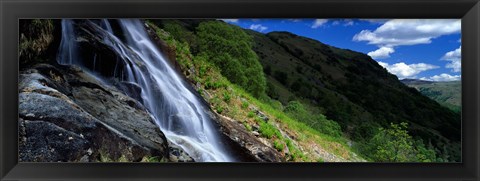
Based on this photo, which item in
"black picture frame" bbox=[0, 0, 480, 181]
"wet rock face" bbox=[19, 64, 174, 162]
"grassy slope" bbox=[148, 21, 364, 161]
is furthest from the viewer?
"grassy slope" bbox=[148, 21, 364, 161]

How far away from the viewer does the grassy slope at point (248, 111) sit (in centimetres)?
548

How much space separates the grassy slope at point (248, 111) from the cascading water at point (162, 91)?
0.50ft

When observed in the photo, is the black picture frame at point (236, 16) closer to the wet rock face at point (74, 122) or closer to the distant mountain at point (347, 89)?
the wet rock face at point (74, 122)

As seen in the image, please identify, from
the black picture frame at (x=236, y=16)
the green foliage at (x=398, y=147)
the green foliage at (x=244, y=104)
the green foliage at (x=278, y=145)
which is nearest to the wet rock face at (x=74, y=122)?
the black picture frame at (x=236, y=16)

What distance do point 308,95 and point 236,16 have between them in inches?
47.7

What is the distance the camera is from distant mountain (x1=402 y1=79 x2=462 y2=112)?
5.20 metres

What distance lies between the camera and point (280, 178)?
489cm

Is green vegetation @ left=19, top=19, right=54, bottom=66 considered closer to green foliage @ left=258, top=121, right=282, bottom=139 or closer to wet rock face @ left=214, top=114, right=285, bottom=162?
wet rock face @ left=214, top=114, right=285, bottom=162

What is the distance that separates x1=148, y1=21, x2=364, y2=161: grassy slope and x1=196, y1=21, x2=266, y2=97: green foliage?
72mm

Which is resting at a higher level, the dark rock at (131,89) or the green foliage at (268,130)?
the dark rock at (131,89)

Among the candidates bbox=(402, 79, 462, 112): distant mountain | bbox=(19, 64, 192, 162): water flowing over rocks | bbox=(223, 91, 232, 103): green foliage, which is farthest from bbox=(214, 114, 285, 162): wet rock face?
bbox=(402, 79, 462, 112): distant mountain

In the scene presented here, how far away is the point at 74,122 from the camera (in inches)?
197
